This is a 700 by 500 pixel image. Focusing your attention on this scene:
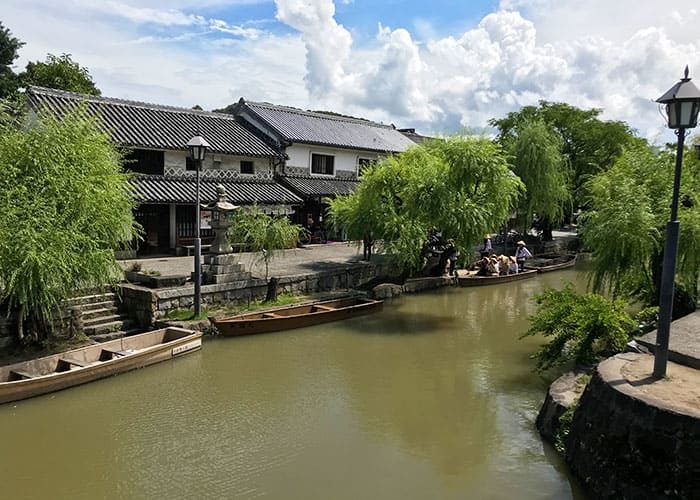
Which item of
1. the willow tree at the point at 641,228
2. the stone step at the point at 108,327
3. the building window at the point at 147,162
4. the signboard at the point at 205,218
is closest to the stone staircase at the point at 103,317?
the stone step at the point at 108,327

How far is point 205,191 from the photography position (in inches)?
916

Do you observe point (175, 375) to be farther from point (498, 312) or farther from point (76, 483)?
point (498, 312)

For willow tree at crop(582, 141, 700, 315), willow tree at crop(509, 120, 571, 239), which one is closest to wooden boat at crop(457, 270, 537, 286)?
willow tree at crop(509, 120, 571, 239)

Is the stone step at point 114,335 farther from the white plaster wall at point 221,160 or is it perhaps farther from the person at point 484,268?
the person at point 484,268

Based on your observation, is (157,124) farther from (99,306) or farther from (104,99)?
(99,306)

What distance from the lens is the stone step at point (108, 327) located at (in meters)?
12.7

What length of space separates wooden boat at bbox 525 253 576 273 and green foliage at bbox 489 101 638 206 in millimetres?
5132

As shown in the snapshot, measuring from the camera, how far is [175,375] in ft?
37.1

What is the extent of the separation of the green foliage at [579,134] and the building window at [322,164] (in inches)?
416

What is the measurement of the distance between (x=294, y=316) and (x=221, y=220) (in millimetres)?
3551

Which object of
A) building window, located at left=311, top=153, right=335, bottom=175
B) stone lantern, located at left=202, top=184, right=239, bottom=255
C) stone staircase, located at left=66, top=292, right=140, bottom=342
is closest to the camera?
stone staircase, located at left=66, top=292, right=140, bottom=342

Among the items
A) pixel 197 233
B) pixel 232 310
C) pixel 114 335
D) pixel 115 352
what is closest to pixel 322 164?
pixel 232 310

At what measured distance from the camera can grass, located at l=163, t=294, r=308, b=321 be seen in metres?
14.2

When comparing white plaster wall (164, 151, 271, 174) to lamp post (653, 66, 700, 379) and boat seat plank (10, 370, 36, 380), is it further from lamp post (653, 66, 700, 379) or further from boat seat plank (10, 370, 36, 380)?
lamp post (653, 66, 700, 379)
